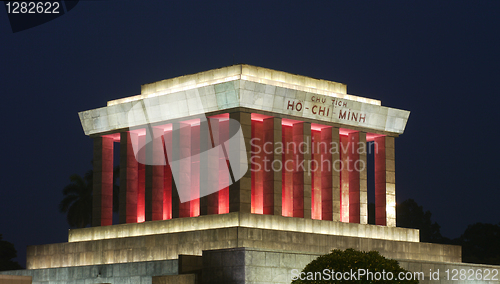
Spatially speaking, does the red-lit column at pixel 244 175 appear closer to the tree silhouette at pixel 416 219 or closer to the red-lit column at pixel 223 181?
the red-lit column at pixel 223 181

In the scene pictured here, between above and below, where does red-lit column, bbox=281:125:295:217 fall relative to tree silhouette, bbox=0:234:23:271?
above

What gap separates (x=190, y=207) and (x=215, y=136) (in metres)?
3.80

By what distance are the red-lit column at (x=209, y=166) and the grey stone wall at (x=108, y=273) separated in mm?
4712

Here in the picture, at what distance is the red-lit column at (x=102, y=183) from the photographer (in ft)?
144

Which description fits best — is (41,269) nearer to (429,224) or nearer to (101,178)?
(101,178)

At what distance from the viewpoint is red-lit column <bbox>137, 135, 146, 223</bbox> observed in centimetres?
4312

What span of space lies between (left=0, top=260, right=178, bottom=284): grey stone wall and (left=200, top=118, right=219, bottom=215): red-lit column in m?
4.71

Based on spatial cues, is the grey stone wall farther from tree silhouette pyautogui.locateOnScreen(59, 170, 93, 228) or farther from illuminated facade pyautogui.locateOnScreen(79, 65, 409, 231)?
tree silhouette pyautogui.locateOnScreen(59, 170, 93, 228)

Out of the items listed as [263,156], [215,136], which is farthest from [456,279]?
[215,136]

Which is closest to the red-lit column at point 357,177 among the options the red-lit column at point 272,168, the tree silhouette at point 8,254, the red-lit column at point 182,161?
the red-lit column at point 272,168

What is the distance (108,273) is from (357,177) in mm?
14242

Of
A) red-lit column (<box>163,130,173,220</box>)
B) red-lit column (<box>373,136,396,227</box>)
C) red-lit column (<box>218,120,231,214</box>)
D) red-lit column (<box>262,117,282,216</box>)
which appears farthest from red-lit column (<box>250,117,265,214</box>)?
red-lit column (<box>373,136,396,227</box>)

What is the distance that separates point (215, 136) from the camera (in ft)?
129

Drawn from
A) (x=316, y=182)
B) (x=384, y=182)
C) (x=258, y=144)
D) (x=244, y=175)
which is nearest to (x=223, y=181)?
(x=244, y=175)
